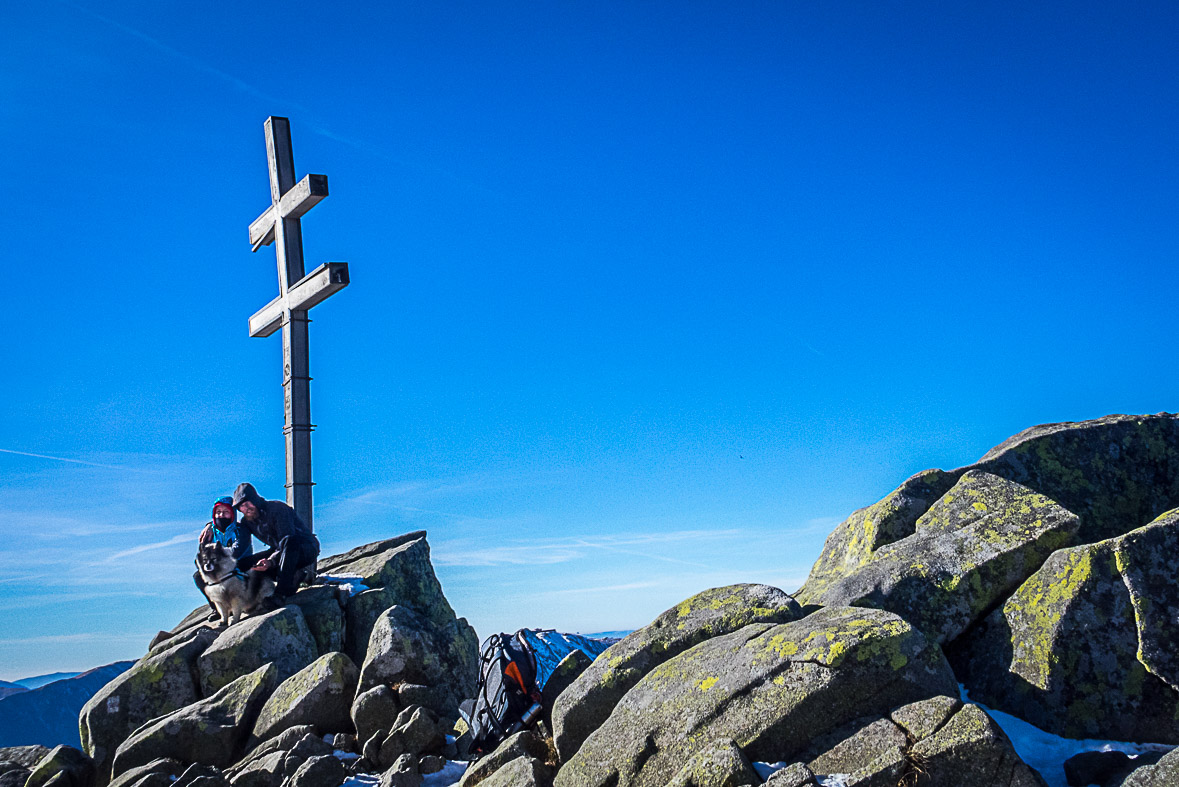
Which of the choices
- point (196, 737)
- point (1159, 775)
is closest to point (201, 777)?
point (196, 737)

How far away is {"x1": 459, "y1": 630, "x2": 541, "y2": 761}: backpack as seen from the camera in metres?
11.0

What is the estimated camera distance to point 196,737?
1258 cm

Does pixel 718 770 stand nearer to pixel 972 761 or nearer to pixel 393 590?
pixel 972 761

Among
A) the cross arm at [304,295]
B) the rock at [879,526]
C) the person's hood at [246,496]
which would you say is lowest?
the rock at [879,526]

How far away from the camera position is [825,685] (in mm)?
8297

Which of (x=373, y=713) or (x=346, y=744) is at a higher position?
(x=373, y=713)

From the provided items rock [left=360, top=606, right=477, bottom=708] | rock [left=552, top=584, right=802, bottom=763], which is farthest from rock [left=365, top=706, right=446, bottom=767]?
rock [left=552, top=584, right=802, bottom=763]

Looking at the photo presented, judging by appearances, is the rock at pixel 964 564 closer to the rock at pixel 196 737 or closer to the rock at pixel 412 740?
the rock at pixel 412 740

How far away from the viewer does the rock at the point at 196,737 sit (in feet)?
41.1

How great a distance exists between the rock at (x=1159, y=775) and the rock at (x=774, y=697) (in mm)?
1820

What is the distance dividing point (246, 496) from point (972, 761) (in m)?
14.3

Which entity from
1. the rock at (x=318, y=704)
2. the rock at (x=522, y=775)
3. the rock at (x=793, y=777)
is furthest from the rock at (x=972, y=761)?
the rock at (x=318, y=704)

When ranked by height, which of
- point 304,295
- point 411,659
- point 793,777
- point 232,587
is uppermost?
point 304,295

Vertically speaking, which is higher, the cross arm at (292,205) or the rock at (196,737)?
the cross arm at (292,205)
